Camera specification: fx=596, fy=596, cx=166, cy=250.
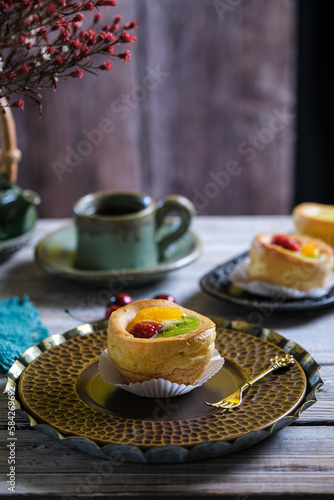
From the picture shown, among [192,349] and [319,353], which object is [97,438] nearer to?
[192,349]

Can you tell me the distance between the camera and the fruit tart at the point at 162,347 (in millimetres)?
803

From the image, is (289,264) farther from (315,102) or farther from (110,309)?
(315,102)

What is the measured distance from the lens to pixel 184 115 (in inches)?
107

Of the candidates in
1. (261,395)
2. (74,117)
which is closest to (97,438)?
(261,395)

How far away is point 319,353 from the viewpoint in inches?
40.5

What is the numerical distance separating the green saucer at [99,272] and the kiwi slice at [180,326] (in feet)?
1.35

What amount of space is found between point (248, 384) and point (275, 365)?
63 mm

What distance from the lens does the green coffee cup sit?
131cm

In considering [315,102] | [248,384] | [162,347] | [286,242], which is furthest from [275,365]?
[315,102]

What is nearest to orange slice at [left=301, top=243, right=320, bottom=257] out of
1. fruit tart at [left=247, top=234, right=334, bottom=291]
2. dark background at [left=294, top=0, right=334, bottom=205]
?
fruit tart at [left=247, top=234, right=334, bottom=291]

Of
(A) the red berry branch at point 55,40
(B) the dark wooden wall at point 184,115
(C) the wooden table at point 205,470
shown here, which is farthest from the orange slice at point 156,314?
(B) the dark wooden wall at point 184,115

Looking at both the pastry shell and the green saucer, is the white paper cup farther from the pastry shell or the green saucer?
the pastry shell

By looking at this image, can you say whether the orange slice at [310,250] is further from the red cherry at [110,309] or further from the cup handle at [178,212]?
the red cherry at [110,309]

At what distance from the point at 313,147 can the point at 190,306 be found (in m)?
1.65
